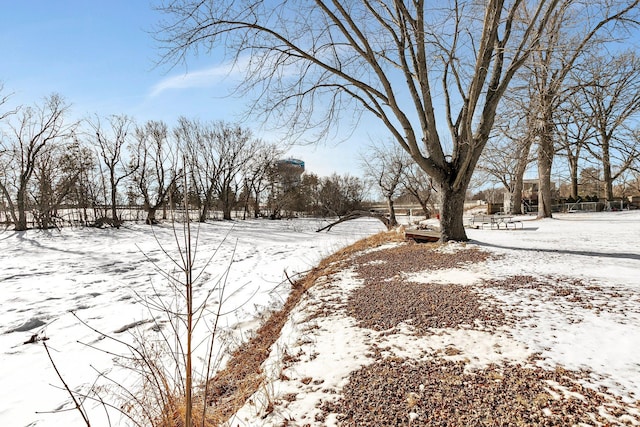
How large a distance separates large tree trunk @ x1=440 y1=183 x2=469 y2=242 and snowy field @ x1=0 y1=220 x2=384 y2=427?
393 centimetres

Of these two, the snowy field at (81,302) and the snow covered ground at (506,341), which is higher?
the snow covered ground at (506,341)

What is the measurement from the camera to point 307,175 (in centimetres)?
4450

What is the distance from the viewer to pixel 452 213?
8.20 meters

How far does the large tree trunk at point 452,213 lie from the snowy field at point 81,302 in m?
3.93

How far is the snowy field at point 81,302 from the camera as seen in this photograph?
11.1 feet

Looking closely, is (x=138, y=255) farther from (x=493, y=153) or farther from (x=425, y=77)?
(x=493, y=153)

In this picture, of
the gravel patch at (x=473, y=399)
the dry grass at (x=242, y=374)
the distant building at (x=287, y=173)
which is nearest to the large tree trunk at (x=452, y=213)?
the dry grass at (x=242, y=374)

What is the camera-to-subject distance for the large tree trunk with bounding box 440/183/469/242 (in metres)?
8.09

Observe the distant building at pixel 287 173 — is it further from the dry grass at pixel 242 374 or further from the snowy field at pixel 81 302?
the dry grass at pixel 242 374

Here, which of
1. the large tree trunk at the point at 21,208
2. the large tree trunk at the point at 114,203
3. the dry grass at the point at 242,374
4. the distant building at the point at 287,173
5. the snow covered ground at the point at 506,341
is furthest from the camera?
the distant building at the point at 287,173

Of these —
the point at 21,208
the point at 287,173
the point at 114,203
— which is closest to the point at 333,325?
the point at 21,208

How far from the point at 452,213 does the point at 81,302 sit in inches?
347

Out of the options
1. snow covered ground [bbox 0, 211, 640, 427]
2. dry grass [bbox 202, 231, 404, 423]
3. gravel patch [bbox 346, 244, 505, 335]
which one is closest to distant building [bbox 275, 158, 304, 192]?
snow covered ground [bbox 0, 211, 640, 427]

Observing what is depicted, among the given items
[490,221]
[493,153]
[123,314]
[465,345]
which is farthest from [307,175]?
[465,345]
